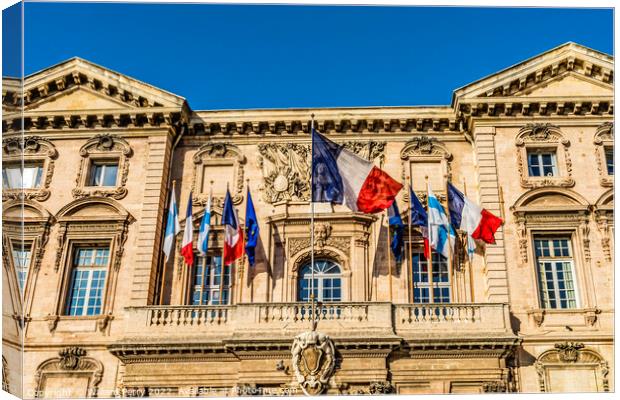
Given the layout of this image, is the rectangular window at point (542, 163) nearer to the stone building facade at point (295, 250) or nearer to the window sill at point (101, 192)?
the stone building facade at point (295, 250)

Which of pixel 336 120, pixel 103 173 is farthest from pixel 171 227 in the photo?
pixel 336 120

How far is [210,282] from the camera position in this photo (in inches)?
847

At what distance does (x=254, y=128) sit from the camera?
23062 mm

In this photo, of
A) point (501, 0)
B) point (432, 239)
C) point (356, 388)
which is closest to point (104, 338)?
point (356, 388)

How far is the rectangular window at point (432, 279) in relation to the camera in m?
21.0

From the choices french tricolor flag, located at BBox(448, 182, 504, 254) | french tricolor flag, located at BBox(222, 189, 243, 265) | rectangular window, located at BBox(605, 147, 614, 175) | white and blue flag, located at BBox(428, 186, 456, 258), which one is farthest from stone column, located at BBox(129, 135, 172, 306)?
rectangular window, located at BBox(605, 147, 614, 175)

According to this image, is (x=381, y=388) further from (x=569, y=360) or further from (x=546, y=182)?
(x=546, y=182)

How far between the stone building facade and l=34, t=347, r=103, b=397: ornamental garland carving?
0.17 ft

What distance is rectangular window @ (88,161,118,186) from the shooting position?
2272 centimetres

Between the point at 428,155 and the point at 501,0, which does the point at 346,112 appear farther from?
the point at 501,0

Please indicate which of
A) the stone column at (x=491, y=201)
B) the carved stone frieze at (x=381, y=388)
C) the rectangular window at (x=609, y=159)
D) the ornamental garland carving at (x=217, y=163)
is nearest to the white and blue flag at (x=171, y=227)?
the ornamental garland carving at (x=217, y=163)

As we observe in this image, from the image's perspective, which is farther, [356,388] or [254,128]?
[254,128]

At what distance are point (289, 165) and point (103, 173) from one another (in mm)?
5721

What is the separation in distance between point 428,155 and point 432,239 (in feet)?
11.1
